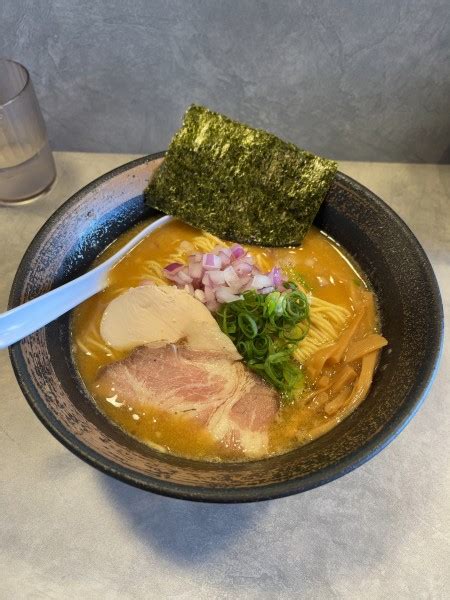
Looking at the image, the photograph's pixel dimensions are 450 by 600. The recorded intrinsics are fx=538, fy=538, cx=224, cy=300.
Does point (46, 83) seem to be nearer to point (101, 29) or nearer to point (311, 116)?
point (101, 29)

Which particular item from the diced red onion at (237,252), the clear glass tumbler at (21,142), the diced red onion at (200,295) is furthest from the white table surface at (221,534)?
the clear glass tumbler at (21,142)

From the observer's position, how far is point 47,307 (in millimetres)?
1256

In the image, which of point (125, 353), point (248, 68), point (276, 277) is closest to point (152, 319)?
point (125, 353)

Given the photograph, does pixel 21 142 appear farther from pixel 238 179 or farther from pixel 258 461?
pixel 258 461

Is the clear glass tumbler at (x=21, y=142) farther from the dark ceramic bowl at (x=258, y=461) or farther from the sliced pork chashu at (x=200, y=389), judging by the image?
the sliced pork chashu at (x=200, y=389)

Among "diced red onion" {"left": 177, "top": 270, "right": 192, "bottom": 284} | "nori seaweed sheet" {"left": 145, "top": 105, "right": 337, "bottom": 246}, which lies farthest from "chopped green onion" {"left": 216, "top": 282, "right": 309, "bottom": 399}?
"nori seaweed sheet" {"left": 145, "top": 105, "right": 337, "bottom": 246}

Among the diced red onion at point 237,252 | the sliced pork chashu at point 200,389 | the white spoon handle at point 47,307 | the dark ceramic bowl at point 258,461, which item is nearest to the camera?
the dark ceramic bowl at point 258,461

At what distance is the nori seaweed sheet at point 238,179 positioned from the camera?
1516 mm

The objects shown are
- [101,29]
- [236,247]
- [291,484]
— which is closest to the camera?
[291,484]

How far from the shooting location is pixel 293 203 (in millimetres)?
1526

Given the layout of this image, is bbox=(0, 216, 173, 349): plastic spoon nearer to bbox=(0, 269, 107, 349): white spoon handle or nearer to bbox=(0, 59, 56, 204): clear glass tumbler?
bbox=(0, 269, 107, 349): white spoon handle

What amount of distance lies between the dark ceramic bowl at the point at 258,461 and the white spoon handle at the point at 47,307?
3cm

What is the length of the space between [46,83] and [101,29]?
0.95 feet

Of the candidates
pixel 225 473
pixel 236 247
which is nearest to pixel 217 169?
pixel 236 247
